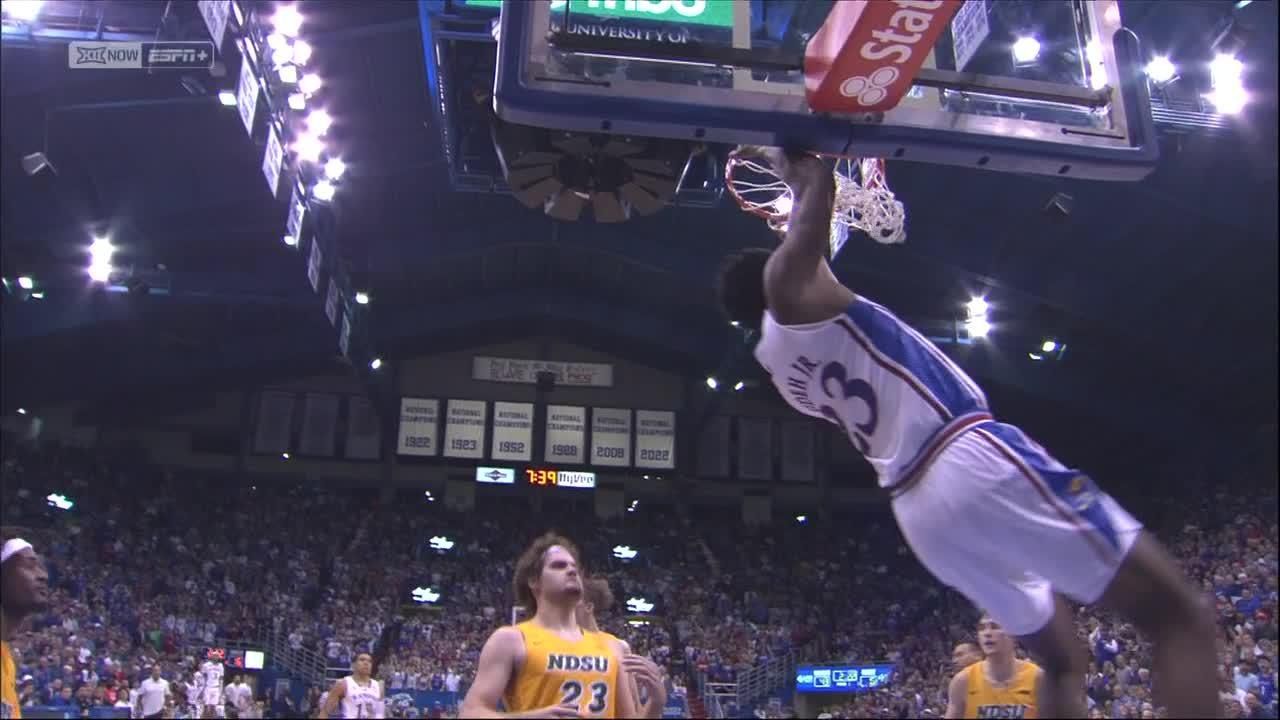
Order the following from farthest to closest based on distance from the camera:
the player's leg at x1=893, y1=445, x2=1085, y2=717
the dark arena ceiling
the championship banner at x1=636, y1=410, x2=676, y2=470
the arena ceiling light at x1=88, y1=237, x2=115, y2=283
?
1. the championship banner at x1=636, y1=410, x2=676, y2=470
2. the arena ceiling light at x1=88, y1=237, x2=115, y2=283
3. the dark arena ceiling
4. the player's leg at x1=893, y1=445, x2=1085, y2=717

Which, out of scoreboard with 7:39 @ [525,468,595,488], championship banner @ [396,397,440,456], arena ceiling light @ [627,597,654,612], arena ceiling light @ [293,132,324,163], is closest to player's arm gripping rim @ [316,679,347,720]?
arena ceiling light @ [293,132,324,163]

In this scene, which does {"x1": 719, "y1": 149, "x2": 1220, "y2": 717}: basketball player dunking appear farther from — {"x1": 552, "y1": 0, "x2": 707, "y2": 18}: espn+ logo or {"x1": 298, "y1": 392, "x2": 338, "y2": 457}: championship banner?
{"x1": 298, "y1": 392, "x2": 338, "y2": 457}: championship banner

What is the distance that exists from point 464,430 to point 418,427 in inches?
46.0

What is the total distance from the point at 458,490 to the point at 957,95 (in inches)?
1038

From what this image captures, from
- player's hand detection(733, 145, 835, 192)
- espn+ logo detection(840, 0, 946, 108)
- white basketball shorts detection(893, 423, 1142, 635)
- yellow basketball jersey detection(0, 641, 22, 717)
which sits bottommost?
yellow basketball jersey detection(0, 641, 22, 717)

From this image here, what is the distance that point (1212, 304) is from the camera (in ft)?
12.5

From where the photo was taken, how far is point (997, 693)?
559 cm

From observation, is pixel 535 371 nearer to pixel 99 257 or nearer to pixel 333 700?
pixel 99 257

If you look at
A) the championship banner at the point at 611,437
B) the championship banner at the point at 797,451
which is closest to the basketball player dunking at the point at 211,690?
the championship banner at the point at 611,437

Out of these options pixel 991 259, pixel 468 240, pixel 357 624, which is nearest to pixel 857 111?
pixel 991 259

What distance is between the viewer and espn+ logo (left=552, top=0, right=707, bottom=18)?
173 inches

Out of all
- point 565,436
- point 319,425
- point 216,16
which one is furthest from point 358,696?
point 319,425

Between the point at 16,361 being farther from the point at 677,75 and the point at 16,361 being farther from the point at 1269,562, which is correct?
the point at 1269,562

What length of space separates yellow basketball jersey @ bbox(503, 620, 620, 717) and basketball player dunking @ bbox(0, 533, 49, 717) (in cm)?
177
